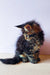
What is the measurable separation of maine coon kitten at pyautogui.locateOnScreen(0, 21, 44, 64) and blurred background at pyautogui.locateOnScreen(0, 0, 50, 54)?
0.14 m

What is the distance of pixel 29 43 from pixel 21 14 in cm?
25

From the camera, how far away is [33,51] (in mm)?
787

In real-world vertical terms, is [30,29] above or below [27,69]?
above

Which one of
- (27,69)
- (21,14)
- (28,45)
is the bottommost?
(27,69)

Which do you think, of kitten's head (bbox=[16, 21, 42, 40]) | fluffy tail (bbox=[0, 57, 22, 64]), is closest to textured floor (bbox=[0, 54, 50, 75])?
fluffy tail (bbox=[0, 57, 22, 64])

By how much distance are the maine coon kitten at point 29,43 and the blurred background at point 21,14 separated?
0.14m

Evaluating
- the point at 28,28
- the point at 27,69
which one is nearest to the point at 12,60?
the point at 27,69

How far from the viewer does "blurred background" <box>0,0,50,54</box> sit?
34.7 inches

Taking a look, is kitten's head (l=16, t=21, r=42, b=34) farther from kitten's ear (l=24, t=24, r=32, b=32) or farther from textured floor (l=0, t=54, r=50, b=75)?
textured floor (l=0, t=54, r=50, b=75)

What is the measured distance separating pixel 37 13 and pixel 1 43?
0.36 meters

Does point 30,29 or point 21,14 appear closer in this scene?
point 30,29

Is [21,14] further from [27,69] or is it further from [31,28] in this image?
[27,69]

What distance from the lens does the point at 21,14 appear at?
0.90 metres

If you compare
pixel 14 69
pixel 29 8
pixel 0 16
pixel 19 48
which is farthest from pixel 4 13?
pixel 14 69
